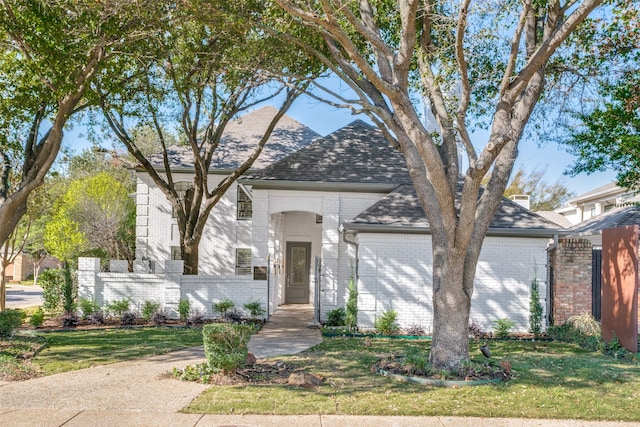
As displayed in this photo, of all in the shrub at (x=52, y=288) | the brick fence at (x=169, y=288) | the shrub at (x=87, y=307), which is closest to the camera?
the shrub at (x=87, y=307)

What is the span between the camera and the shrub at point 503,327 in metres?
14.0

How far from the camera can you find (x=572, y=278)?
14297 mm

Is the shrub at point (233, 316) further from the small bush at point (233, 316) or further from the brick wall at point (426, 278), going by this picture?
the brick wall at point (426, 278)

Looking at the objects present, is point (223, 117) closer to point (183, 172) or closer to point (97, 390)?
point (183, 172)

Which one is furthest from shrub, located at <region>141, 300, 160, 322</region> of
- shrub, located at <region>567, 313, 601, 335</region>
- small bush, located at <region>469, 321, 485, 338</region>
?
shrub, located at <region>567, 313, 601, 335</region>

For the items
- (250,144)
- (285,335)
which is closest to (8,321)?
(285,335)

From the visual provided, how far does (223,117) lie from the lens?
16656 mm

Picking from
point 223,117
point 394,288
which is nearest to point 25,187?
point 223,117

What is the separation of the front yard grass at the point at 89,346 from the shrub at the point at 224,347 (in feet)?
8.69

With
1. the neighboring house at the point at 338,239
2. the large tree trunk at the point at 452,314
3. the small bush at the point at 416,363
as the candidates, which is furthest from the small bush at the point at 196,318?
the large tree trunk at the point at 452,314

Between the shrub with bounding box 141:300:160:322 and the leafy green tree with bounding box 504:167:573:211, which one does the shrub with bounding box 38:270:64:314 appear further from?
the leafy green tree with bounding box 504:167:573:211

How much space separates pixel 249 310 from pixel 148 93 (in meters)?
6.84

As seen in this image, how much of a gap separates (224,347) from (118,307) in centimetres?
A: 846

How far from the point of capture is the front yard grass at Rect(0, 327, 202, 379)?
936cm
